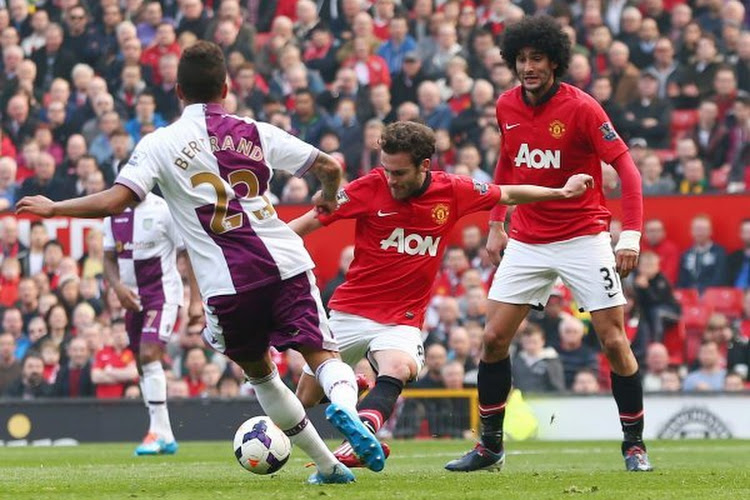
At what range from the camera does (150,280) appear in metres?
14.0

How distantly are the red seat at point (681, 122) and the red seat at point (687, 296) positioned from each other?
86.9 inches

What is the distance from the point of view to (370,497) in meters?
7.64

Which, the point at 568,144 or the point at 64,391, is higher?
the point at 568,144

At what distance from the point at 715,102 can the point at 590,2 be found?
8.03 ft

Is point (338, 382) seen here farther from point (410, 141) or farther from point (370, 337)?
point (410, 141)

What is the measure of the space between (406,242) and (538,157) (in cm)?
93

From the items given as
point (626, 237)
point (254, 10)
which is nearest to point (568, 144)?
point (626, 237)

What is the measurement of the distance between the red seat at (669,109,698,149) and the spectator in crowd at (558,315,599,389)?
Answer: 302 cm

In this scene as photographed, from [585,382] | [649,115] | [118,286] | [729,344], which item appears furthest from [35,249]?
[729,344]

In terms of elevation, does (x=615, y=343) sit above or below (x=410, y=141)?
below

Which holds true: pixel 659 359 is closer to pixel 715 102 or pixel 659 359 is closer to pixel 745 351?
pixel 745 351

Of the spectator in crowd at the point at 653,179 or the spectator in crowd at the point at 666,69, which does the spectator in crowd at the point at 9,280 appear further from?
the spectator in crowd at the point at 666,69

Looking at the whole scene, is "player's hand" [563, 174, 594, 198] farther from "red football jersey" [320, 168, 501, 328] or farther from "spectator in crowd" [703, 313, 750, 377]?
"spectator in crowd" [703, 313, 750, 377]

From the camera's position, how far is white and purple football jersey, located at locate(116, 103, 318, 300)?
816 cm
